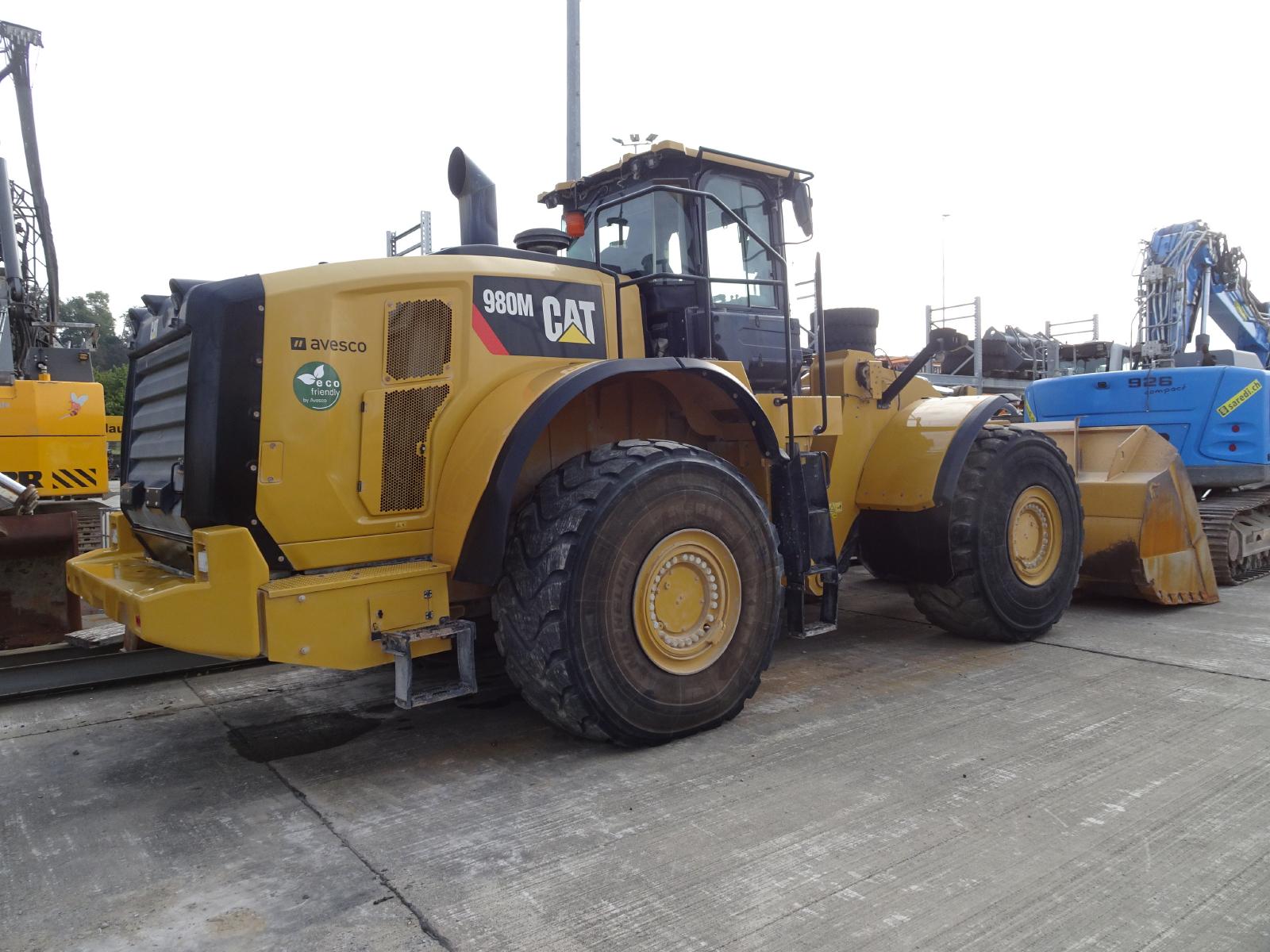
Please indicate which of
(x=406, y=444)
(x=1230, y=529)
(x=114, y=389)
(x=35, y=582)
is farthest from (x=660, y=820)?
(x=114, y=389)

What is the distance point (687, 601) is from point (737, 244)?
2.20 m

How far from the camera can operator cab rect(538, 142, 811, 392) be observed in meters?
4.73

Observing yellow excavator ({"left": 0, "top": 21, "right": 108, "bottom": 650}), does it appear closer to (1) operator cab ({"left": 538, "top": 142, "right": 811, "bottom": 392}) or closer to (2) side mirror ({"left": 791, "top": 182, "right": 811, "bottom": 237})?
(1) operator cab ({"left": 538, "top": 142, "right": 811, "bottom": 392})

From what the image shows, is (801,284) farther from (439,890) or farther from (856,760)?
(439,890)

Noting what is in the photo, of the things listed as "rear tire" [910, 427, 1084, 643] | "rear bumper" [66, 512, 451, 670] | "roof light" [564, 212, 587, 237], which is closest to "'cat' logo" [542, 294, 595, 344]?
"roof light" [564, 212, 587, 237]

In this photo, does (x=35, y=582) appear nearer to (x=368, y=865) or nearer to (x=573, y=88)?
(x=368, y=865)

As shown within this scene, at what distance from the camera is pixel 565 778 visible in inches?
146

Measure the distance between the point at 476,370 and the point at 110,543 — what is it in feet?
8.02

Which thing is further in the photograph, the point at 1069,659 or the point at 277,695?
the point at 1069,659

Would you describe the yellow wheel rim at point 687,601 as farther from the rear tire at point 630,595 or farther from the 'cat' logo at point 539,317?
the 'cat' logo at point 539,317

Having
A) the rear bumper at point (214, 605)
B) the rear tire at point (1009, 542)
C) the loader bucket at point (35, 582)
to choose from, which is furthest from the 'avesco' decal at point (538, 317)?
the loader bucket at point (35, 582)

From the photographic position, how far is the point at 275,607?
134 inches

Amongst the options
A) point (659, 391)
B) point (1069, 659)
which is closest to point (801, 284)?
point (659, 391)

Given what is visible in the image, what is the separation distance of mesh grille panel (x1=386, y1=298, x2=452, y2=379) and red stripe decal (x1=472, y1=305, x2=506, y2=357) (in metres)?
0.11
